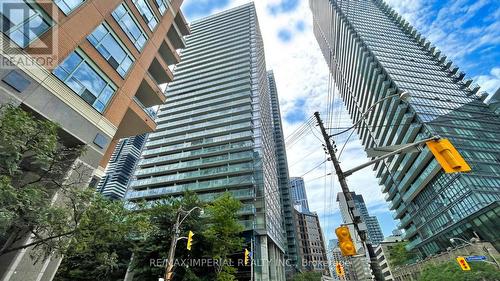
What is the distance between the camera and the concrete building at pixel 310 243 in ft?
325

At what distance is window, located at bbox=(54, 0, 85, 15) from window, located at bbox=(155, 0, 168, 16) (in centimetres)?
869

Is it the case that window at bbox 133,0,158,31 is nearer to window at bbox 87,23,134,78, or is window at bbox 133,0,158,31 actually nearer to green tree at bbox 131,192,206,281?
window at bbox 87,23,134,78

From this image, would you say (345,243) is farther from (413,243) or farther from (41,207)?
(413,243)

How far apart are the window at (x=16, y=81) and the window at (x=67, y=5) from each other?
4491 millimetres

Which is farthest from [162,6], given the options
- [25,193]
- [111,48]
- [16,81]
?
[25,193]

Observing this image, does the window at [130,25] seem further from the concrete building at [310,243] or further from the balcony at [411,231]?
the concrete building at [310,243]

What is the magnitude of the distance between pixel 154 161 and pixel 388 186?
77.0 meters

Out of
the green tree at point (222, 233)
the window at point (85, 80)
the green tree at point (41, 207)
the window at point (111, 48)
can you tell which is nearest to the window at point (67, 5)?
the window at point (111, 48)

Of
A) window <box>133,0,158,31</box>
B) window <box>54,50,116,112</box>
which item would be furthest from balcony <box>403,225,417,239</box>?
window <box>54,50,116,112</box>

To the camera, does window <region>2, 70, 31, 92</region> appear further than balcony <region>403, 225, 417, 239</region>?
No

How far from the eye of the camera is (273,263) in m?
41.8

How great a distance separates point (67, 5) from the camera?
1311 centimetres

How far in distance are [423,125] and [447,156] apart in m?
62.3

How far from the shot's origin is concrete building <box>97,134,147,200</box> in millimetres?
117062
